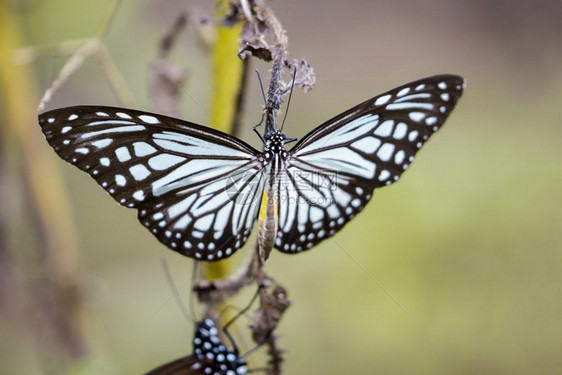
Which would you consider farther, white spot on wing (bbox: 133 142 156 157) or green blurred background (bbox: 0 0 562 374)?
green blurred background (bbox: 0 0 562 374)

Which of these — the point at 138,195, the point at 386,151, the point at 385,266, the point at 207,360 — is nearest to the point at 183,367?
the point at 207,360

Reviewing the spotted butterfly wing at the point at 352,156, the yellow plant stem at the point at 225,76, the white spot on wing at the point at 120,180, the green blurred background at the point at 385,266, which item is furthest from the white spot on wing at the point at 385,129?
the green blurred background at the point at 385,266

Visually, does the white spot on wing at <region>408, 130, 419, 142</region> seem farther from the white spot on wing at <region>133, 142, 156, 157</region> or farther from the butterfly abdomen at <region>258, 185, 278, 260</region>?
the white spot on wing at <region>133, 142, 156, 157</region>

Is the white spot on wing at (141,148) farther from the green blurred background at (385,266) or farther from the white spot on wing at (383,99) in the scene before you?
the green blurred background at (385,266)

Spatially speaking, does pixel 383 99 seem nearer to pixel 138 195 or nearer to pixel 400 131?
pixel 400 131

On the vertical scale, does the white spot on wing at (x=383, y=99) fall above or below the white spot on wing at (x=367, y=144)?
above

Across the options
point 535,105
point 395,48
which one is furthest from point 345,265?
point 395,48

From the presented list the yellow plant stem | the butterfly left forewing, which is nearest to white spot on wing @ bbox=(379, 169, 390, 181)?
the yellow plant stem

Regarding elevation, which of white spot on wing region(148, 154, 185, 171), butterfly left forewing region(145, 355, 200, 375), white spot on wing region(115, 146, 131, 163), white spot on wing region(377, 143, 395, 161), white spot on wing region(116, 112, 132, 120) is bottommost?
butterfly left forewing region(145, 355, 200, 375)
